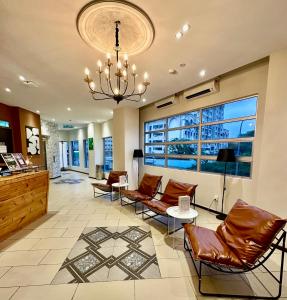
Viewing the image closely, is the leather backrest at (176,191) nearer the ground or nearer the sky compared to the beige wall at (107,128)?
nearer the ground

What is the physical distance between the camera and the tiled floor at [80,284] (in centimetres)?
164

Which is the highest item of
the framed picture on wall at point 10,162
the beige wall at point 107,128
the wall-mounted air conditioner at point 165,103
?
the wall-mounted air conditioner at point 165,103

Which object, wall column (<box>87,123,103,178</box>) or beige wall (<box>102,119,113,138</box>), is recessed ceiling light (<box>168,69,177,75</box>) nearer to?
beige wall (<box>102,119,113,138</box>)

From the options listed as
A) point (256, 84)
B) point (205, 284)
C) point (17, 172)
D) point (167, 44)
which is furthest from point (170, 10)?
point (17, 172)

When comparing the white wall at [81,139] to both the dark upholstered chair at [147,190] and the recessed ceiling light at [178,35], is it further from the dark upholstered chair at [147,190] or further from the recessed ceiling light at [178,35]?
the recessed ceiling light at [178,35]

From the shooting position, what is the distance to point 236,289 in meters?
1.71

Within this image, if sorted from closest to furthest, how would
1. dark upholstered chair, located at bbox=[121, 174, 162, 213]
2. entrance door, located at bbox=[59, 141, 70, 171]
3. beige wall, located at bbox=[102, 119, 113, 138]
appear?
dark upholstered chair, located at bbox=[121, 174, 162, 213], beige wall, located at bbox=[102, 119, 113, 138], entrance door, located at bbox=[59, 141, 70, 171]

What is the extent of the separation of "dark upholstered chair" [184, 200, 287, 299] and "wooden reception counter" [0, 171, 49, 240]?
3006 mm

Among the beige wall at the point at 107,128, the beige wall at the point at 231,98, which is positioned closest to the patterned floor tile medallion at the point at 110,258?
the beige wall at the point at 231,98

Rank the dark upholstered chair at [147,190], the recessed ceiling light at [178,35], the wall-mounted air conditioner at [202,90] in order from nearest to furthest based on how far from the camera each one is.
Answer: the recessed ceiling light at [178,35]
the wall-mounted air conditioner at [202,90]
the dark upholstered chair at [147,190]

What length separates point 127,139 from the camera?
552 centimetres

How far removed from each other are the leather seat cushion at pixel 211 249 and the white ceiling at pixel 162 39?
2.63 m

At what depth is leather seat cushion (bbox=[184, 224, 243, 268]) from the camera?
162 centimetres

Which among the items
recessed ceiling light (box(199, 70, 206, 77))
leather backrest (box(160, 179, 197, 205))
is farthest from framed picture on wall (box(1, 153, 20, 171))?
recessed ceiling light (box(199, 70, 206, 77))
